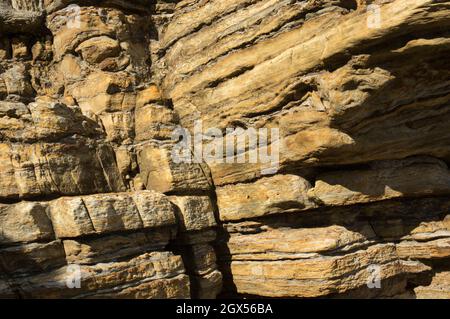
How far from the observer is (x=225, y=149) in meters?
9.12

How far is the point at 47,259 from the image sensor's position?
6879mm

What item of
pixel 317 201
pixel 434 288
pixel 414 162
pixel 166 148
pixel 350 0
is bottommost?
pixel 434 288

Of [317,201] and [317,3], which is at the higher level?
[317,3]

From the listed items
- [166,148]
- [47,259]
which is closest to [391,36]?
[166,148]

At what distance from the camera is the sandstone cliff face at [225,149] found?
6.90 metres

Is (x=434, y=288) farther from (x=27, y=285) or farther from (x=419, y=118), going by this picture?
(x=27, y=285)

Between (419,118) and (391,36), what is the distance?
2.00 metres

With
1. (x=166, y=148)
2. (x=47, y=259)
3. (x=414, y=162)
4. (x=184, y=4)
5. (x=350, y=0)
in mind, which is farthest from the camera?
(x=184, y=4)

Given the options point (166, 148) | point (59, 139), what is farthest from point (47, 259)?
point (166, 148)

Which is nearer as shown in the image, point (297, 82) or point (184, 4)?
point (297, 82)

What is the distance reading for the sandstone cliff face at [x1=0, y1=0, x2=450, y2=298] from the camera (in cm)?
690

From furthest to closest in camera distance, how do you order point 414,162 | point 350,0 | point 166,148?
point 166,148 → point 414,162 → point 350,0

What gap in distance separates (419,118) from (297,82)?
93.9 inches

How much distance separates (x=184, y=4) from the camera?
10164 mm
